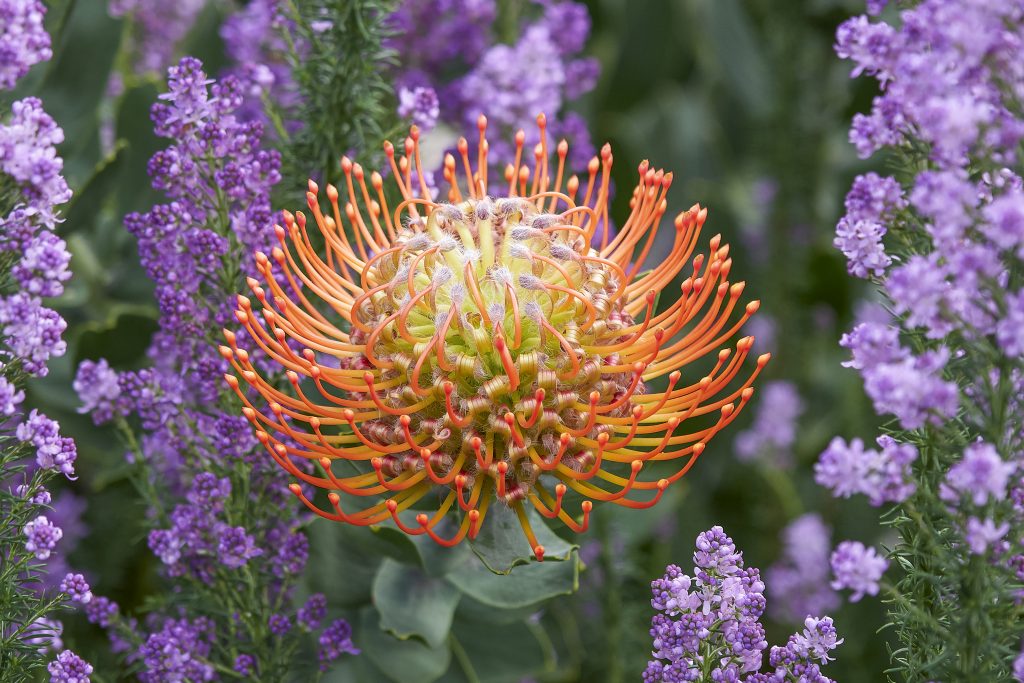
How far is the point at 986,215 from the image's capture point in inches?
23.9

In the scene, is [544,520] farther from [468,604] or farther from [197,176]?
[197,176]

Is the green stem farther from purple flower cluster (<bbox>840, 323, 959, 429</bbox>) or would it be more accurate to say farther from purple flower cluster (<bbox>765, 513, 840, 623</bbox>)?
purple flower cluster (<bbox>840, 323, 959, 429</bbox>)

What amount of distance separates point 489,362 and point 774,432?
2.56 ft

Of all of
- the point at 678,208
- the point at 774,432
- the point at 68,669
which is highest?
the point at 678,208

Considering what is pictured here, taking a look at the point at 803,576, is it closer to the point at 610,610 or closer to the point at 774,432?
the point at 774,432

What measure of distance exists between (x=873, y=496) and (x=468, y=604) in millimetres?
479

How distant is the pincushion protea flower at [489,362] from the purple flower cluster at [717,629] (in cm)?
6

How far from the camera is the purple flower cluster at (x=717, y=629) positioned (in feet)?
2.52

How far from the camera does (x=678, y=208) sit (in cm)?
160

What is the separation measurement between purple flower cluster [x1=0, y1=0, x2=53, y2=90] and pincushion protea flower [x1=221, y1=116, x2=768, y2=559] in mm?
212

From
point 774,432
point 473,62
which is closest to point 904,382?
point 473,62

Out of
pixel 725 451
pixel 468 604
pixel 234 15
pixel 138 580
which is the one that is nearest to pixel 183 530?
pixel 468 604

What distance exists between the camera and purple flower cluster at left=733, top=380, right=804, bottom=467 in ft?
5.06

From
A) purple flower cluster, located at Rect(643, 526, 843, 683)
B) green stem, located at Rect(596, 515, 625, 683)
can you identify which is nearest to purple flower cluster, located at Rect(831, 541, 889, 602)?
purple flower cluster, located at Rect(643, 526, 843, 683)
